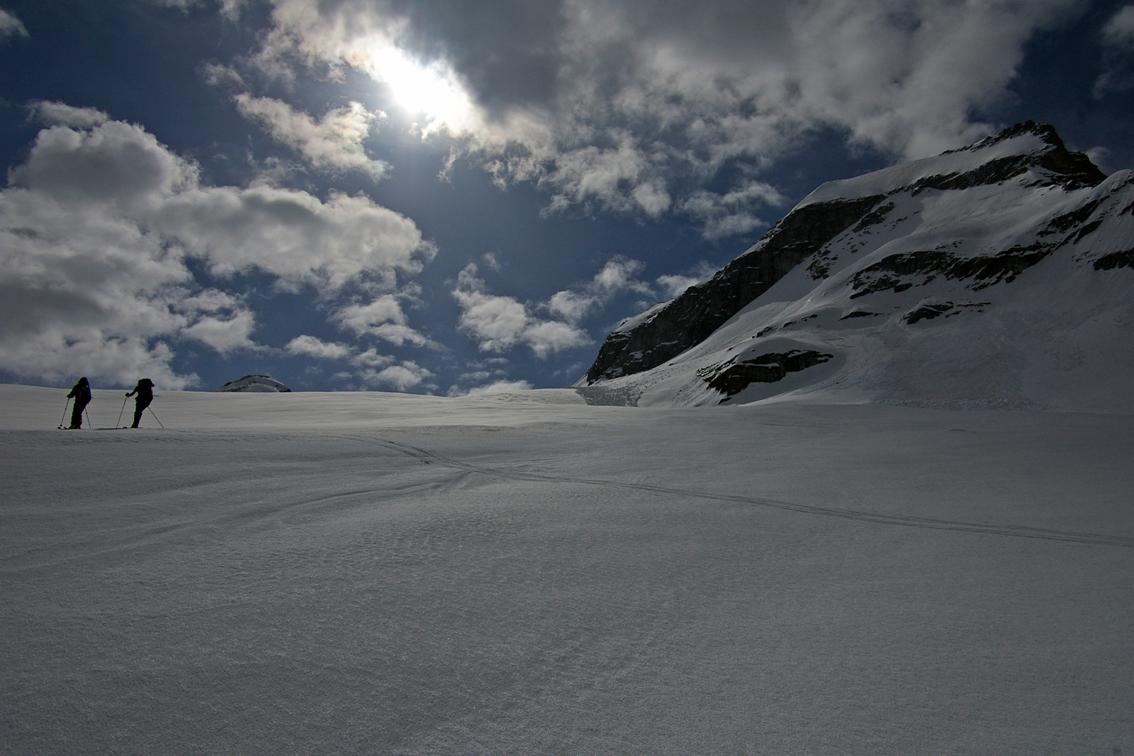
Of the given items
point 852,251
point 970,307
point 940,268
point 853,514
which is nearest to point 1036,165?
point 852,251

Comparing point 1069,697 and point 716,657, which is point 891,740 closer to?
point 716,657

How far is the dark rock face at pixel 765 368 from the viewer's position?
52.8 m

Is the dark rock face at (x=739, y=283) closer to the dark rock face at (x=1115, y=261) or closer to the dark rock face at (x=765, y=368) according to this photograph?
the dark rock face at (x=765, y=368)

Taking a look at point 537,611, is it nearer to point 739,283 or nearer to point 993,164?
point 993,164

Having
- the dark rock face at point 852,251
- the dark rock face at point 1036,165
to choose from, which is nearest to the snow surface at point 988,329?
the dark rock face at point 852,251

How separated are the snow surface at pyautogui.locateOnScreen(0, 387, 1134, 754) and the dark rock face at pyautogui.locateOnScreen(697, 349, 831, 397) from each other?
46708 mm

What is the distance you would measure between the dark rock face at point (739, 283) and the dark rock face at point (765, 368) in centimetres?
6764

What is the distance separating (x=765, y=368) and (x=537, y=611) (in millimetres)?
54461

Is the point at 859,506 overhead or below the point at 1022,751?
overhead

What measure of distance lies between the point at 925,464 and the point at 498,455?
780cm

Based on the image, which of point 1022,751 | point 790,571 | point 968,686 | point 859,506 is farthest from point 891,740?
point 859,506

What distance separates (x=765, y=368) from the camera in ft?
179

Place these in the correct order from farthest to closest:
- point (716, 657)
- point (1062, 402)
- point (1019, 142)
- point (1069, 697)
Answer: point (1019, 142)
point (1062, 402)
point (716, 657)
point (1069, 697)

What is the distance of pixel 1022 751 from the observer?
8.28 feet
